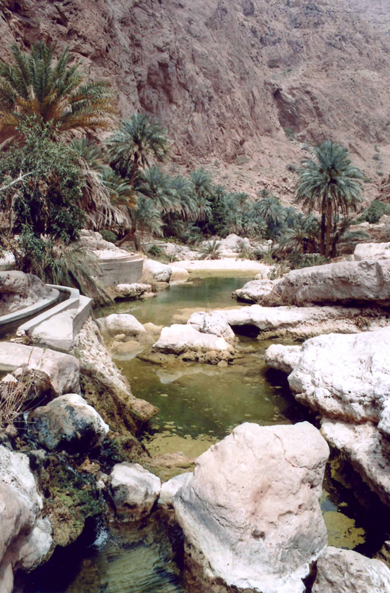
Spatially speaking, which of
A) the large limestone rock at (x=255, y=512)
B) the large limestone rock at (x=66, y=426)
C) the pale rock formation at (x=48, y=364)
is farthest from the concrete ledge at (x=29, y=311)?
the large limestone rock at (x=255, y=512)

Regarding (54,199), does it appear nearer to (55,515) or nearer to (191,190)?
(55,515)

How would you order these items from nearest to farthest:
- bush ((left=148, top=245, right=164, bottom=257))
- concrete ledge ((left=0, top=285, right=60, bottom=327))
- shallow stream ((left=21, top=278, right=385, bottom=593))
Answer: shallow stream ((left=21, top=278, right=385, bottom=593)), concrete ledge ((left=0, top=285, right=60, bottom=327)), bush ((left=148, top=245, right=164, bottom=257))

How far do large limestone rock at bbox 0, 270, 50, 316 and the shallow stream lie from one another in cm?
232

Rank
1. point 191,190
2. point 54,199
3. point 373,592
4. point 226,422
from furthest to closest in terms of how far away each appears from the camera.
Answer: point 191,190 < point 54,199 < point 226,422 < point 373,592

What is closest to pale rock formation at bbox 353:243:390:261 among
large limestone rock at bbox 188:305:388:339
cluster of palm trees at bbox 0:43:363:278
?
large limestone rock at bbox 188:305:388:339

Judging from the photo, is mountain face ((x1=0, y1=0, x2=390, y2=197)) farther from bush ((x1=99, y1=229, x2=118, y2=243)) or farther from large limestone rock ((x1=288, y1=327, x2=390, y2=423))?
large limestone rock ((x1=288, y1=327, x2=390, y2=423))

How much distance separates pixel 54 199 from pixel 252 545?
836 cm

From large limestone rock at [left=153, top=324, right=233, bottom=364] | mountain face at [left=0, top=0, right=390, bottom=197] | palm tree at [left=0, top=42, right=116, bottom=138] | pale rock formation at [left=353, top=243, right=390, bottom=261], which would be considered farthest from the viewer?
mountain face at [left=0, top=0, right=390, bottom=197]

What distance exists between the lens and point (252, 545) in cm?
317

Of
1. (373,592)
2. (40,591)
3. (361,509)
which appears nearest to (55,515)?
(40,591)

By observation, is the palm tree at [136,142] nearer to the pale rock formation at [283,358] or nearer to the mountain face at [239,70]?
the mountain face at [239,70]

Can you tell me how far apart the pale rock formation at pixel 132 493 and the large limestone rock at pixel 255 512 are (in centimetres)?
48

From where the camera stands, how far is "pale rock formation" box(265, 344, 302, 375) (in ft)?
25.6

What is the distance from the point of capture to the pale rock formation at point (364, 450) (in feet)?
13.8
